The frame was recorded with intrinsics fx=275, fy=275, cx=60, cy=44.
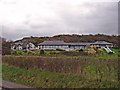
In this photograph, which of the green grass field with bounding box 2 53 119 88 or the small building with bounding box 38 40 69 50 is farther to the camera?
the small building with bounding box 38 40 69 50

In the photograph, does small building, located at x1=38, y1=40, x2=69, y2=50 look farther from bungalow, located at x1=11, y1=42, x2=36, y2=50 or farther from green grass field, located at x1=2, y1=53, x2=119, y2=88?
green grass field, located at x1=2, y1=53, x2=119, y2=88

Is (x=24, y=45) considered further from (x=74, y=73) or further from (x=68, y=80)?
(x=68, y=80)

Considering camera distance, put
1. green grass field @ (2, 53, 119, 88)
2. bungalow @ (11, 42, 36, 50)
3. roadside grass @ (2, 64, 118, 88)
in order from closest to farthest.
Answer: roadside grass @ (2, 64, 118, 88) < green grass field @ (2, 53, 119, 88) < bungalow @ (11, 42, 36, 50)

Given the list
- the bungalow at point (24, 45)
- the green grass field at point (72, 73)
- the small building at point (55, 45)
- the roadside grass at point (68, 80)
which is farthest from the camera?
the bungalow at point (24, 45)

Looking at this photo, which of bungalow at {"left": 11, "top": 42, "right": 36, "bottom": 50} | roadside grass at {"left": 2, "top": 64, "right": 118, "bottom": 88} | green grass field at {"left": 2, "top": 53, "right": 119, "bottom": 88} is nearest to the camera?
roadside grass at {"left": 2, "top": 64, "right": 118, "bottom": 88}

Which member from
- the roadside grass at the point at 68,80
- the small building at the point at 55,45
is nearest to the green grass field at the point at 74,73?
the roadside grass at the point at 68,80

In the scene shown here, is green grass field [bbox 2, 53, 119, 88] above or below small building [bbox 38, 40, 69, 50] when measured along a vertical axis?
below

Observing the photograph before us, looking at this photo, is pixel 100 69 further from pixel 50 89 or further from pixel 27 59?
pixel 27 59

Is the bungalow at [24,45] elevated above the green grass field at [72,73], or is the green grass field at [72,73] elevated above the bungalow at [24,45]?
the bungalow at [24,45]

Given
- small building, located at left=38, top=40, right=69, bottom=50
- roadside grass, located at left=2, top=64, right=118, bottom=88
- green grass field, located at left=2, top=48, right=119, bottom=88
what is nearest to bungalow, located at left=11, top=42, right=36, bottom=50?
small building, located at left=38, top=40, right=69, bottom=50

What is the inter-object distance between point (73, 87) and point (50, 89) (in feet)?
5.42

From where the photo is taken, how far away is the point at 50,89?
1819cm

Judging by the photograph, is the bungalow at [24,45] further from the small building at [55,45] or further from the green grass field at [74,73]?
the green grass field at [74,73]

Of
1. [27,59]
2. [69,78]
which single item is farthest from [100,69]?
[27,59]
